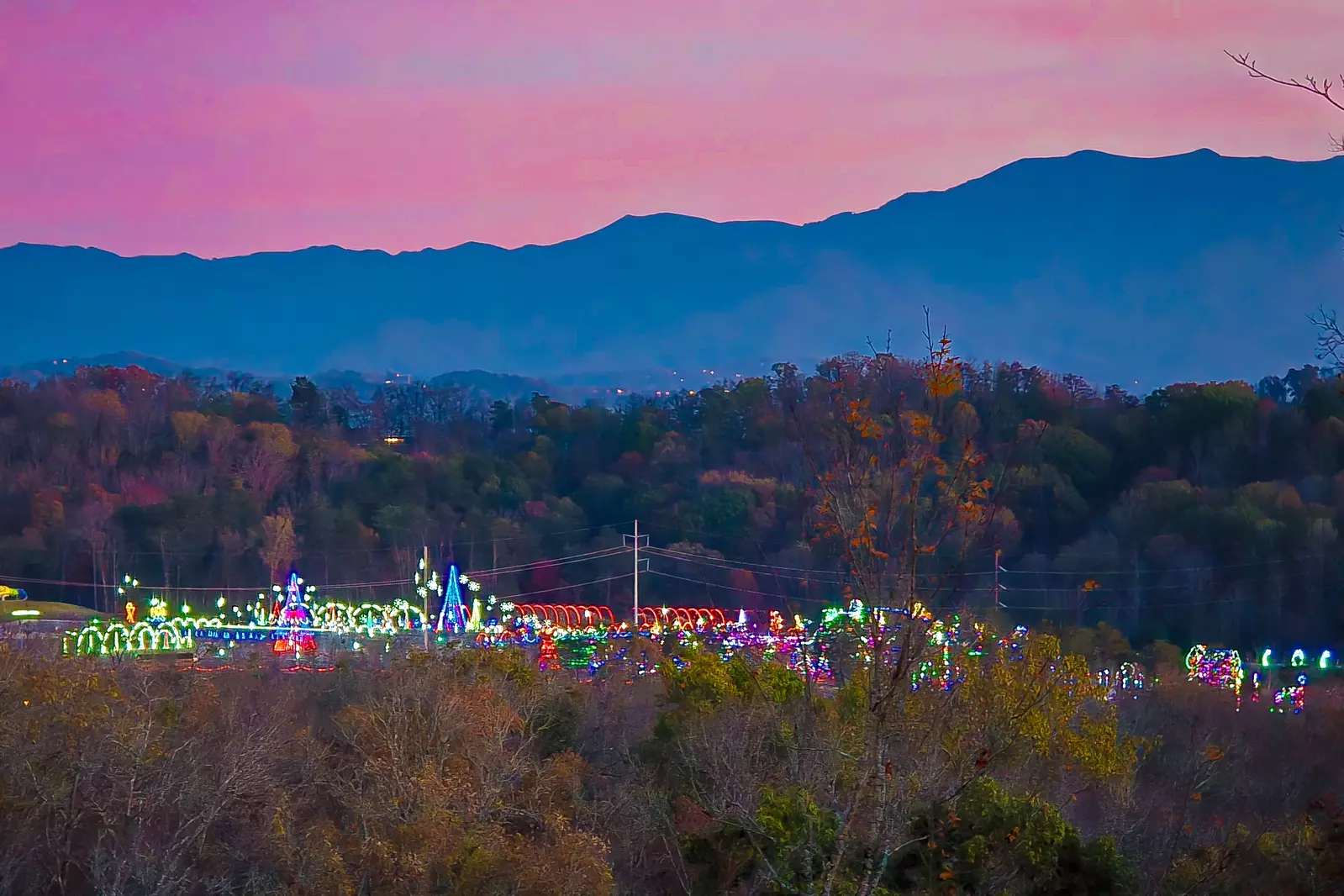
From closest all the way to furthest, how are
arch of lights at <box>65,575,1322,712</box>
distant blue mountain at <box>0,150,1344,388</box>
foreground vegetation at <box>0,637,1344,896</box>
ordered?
foreground vegetation at <box>0,637,1344,896</box> → arch of lights at <box>65,575,1322,712</box> → distant blue mountain at <box>0,150,1344,388</box>

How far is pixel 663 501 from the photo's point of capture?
77.4 metres

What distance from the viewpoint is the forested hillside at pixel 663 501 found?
189ft

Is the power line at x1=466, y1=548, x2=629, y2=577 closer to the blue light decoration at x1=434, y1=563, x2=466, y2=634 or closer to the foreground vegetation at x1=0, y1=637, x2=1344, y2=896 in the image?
the blue light decoration at x1=434, y1=563, x2=466, y2=634

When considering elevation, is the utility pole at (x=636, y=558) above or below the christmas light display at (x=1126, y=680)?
above

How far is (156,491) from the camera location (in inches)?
3189

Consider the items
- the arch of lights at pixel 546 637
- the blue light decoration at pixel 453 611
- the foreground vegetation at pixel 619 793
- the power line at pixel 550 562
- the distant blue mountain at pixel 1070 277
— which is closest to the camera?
the foreground vegetation at pixel 619 793

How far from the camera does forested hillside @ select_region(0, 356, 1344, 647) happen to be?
57.6 meters

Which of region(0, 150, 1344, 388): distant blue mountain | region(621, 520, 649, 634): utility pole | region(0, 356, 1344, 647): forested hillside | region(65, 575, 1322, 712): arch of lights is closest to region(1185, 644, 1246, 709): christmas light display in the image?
region(65, 575, 1322, 712): arch of lights

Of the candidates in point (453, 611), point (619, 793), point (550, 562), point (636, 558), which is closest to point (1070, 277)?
point (550, 562)

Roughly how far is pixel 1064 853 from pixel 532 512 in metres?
62.1

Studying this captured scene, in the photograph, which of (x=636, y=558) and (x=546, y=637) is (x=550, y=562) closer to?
(x=636, y=558)

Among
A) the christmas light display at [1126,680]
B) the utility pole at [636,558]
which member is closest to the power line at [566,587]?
the utility pole at [636,558]

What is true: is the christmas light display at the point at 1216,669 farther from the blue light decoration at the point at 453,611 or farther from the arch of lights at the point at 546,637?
the blue light decoration at the point at 453,611

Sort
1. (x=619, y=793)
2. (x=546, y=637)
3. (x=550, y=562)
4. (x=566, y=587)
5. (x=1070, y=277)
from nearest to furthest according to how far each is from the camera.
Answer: (x=619, y=793) → (x=546, y=637) → (x=566, y=587) → (x=550, y=562) → (x=1070, y=277)
